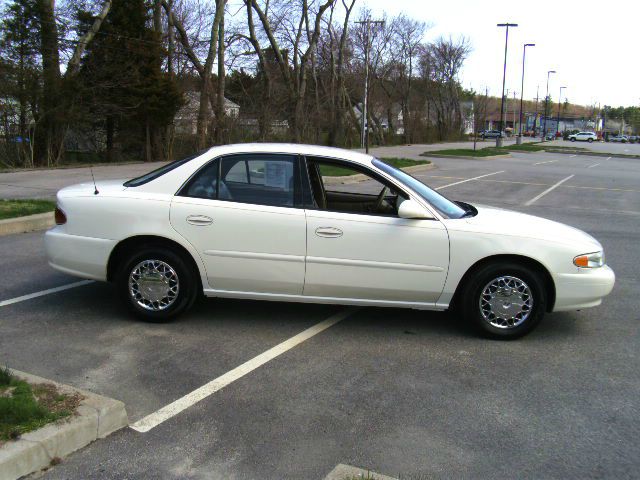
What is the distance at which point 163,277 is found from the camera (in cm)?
506

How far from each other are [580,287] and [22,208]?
8.92 metres

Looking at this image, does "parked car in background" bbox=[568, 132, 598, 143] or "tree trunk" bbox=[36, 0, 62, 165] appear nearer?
"tree trunk" bbox=[36, 0, 62, 165]

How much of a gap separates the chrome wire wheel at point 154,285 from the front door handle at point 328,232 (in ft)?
4.26

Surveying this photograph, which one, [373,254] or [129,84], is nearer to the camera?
[373,254]

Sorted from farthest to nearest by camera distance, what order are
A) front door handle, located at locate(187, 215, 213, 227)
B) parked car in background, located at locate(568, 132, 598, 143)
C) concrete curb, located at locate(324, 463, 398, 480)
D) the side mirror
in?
parked car in background, located at locate(568, 132, 598, 143) → front door handle, located at locate(187, 215, 213, 227) → the side mirror → concrete curb, located at locate(324, 463, 398, 480)

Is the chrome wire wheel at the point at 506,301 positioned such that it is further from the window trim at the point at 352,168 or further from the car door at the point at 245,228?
the car door at the point at 245,228

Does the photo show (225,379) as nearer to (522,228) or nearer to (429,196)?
(429,196)

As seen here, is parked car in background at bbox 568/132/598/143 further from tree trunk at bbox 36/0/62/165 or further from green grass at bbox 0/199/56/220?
green grass at bbox 0/199/56/220

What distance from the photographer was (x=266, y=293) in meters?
5.10

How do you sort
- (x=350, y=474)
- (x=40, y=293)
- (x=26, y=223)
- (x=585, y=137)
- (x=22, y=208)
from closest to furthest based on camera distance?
(x=350, y=474)
(x=40, y=293)
(x=26, y=223)
(x=22, y=208)
(x=585, y=137)

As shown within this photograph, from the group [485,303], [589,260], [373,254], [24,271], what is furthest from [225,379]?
[24,271]

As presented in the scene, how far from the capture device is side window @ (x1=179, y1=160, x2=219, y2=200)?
16.7 feet

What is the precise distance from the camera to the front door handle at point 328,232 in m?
4.90

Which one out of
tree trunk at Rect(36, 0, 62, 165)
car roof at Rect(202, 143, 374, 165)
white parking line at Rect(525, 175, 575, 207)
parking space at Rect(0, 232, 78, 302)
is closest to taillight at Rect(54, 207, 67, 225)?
parking space at Rect(0, 232, 78, 302)
